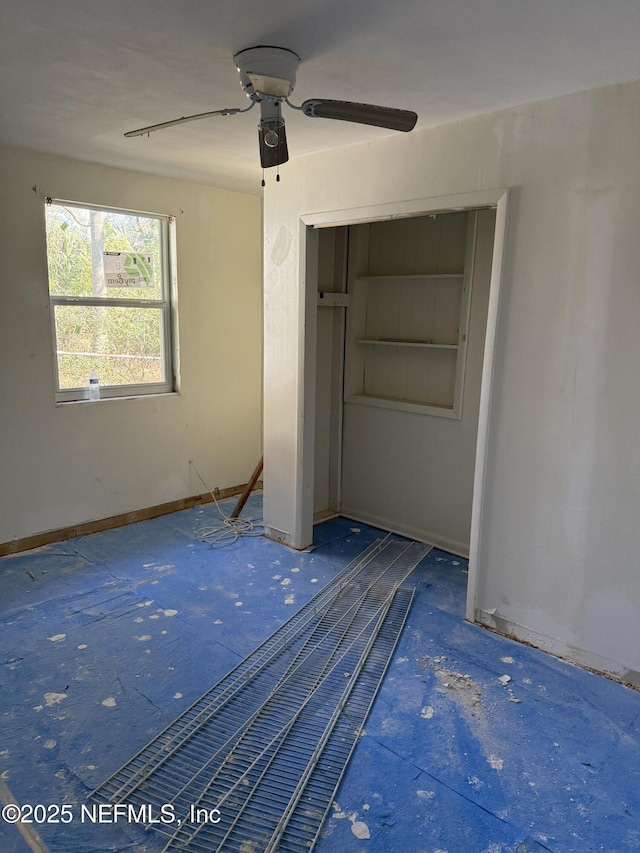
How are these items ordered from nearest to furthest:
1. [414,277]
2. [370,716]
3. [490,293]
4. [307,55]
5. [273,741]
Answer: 1. [307,55]
2. [273,741]
3. [370,716]
4. [490,293]
5. [414,277]

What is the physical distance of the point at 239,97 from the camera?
246cm

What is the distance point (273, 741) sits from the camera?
84.0 inches

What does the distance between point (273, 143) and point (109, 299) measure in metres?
2.40

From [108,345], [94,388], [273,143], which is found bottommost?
[94,388]

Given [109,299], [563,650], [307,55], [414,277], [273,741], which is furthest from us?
[109,299]

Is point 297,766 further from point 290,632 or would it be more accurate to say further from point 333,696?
point 290,632

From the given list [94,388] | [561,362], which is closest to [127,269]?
[94,388]

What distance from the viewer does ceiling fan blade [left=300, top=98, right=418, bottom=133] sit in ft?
6.03

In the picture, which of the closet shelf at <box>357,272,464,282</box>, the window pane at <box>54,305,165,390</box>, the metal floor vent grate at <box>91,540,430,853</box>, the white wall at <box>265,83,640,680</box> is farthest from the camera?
the window pane at <box>54,305,165,390</box>

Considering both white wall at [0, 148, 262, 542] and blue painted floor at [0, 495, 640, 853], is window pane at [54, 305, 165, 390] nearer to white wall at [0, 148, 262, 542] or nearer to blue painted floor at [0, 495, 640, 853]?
white wall at [0, 148, 262, 542]

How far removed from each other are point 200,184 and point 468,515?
3.27 meters

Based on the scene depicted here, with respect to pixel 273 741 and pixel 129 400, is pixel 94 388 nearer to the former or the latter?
pixel 129 400

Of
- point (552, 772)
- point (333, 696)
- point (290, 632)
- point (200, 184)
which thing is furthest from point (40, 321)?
point (552, 772)

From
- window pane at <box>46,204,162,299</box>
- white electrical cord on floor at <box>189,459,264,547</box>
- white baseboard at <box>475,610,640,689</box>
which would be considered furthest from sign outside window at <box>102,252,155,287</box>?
white baseboard at <box>475,610,640,689</box>
